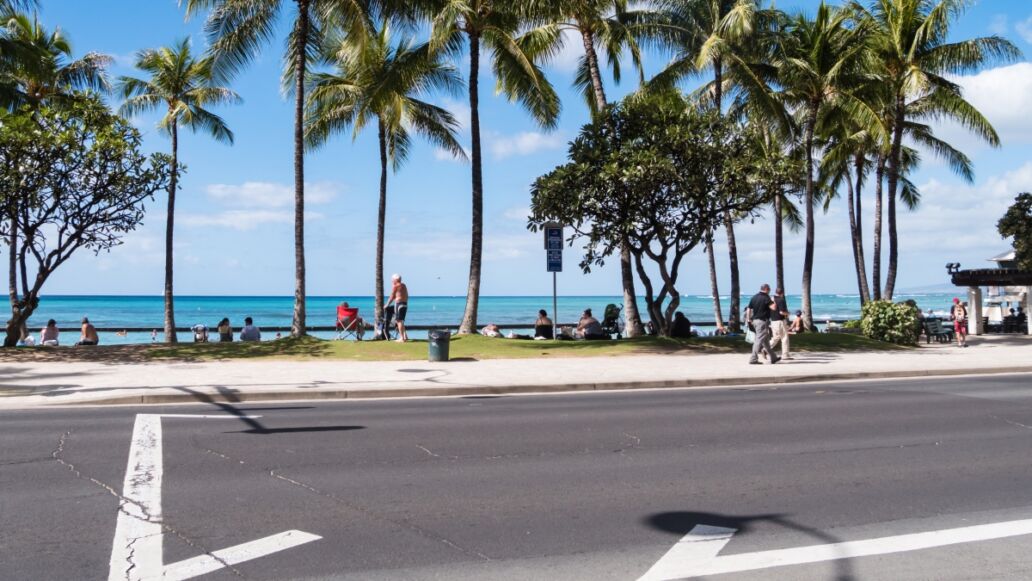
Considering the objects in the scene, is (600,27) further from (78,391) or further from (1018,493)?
(1018,493)

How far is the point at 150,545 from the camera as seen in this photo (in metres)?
5.04

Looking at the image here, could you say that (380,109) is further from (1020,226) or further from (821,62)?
(1020,226)

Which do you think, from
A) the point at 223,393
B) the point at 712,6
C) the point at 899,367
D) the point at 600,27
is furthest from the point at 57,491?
the point at 712,6

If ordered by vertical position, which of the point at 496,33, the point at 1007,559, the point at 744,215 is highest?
the point at 496,33

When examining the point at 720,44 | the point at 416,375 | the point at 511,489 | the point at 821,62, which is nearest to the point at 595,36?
the point at 720,44

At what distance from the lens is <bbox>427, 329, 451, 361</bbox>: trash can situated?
18.5 m

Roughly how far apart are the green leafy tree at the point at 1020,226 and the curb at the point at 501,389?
88.6 feet

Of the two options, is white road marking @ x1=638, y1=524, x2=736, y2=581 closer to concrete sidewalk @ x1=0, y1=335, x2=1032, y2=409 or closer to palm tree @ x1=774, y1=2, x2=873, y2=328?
concrete sidewalk @ x1=0, y1=335, x2=1032, y2=409

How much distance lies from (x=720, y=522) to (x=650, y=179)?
1591cm

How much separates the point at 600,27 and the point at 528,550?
23.0 metres

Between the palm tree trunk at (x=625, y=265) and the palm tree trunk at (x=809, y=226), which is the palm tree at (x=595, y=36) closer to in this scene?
the palm tree trunk at (x=625, y=265)

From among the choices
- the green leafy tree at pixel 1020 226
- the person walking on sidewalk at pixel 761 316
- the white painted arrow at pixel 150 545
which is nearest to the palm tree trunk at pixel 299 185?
the person walking on sidewalk at pixel 761 316

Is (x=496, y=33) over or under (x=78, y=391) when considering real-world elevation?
over

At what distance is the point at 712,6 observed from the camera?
30219 millimetres
